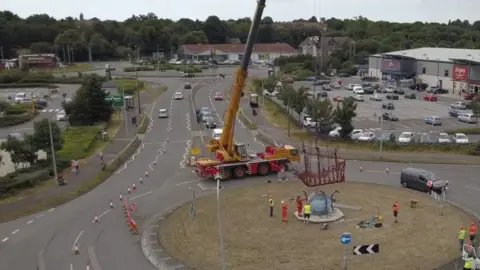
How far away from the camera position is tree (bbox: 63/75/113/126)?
53.8m

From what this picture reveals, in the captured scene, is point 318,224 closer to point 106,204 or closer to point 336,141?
point 106,204

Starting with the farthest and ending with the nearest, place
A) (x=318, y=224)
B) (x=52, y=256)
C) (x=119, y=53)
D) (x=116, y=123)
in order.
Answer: (x=119, y=53)
(x=116, y=123)
(x=318, y=224)
(x=52, y=256)

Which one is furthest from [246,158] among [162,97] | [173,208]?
[162,97]

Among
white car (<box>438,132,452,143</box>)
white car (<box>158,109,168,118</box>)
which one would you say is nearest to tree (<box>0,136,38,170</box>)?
white car (<box>158,109,168,118</box>)

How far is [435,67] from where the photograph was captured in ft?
270

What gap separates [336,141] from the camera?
142 ft

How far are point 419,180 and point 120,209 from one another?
683 inches

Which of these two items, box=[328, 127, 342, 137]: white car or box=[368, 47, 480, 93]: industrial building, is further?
box=[368, 47, 480, 93]: industrial building

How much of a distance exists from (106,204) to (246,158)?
10.1 meters

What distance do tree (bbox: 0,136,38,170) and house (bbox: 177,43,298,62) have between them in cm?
10953

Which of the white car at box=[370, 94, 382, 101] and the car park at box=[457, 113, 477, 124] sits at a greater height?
the white car at box=[370, 94, 382, 101]

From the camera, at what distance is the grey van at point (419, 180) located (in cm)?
2873

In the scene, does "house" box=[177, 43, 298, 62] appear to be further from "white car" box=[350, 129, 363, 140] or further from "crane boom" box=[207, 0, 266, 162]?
"crane boom" box=[207, 0, 266, 162]

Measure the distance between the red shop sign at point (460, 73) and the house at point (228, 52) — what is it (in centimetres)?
7043
